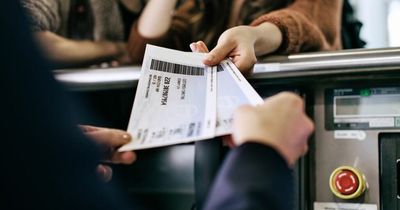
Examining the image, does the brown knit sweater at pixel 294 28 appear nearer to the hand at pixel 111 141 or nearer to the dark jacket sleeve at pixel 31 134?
the hand at pixel 111 141

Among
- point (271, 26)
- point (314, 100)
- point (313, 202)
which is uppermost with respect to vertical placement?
point (271, 26)

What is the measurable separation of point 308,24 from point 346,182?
0.33 meters

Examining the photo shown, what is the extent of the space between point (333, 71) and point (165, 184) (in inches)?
15.2

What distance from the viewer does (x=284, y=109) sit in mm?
482

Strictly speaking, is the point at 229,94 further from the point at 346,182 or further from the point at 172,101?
the point at 346,182

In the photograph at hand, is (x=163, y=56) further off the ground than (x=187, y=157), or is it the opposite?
(x=163, y=56)

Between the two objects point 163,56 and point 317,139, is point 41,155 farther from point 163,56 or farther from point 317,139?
point 317,139

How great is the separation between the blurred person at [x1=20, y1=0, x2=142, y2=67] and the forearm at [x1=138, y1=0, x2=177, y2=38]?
2.3 inches

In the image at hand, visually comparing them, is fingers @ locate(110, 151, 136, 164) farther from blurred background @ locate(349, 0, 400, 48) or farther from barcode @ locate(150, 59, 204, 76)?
blurred background @ locate(349, 0, 400, 48)

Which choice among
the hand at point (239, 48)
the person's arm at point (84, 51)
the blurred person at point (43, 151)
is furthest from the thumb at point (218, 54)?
the person's arm at point (84, 51)

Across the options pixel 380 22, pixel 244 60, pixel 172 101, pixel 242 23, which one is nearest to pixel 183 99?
pixel 172 101

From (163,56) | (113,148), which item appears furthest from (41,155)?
(163,56)

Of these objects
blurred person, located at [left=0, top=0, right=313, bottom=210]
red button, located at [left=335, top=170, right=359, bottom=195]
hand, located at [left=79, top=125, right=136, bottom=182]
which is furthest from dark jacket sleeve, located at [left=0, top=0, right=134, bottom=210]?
red button, located at [left=335, top=170, right=359, bottom=195]

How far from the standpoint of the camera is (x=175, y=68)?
67cm
